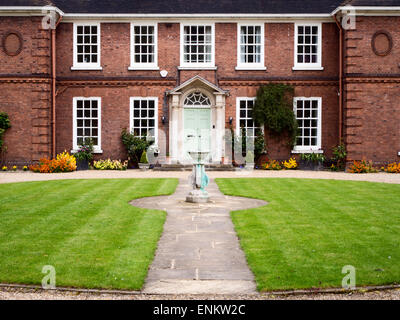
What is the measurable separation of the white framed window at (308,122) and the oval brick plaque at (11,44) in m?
12.4

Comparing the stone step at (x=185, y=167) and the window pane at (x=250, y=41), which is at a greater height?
the window pane at (x=250, y=41)

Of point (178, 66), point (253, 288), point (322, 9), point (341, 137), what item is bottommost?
point (253, 288)

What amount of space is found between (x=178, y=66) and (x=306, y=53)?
19.2 ft

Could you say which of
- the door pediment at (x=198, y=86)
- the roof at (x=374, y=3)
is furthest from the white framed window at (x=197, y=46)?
the roof at (x=374, y=3)

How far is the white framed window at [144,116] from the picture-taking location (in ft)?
77.5

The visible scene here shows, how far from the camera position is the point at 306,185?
15484 millimetres

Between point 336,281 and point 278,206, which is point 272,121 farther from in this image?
point 336,281

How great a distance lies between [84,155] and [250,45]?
8.95 m

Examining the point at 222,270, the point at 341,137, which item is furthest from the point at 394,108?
the point at 222,270

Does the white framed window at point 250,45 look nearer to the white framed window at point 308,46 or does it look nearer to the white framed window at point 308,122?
the white framed window at point 308,46

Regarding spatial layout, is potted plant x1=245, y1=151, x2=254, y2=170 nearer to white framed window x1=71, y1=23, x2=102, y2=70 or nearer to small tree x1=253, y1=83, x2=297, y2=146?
small tree x1=253, y1=83, x2=297, y2=146

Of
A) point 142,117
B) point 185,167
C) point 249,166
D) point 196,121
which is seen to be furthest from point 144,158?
point 249,166

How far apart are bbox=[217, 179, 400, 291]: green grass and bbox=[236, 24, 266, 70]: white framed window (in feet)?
35.5

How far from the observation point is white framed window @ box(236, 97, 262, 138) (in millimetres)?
23656
